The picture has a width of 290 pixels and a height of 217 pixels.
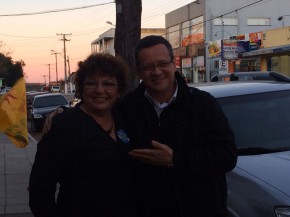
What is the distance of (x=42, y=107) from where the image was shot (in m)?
23.1

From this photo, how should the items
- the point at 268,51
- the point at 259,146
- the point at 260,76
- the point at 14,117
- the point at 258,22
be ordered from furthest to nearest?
the point at 258,22 < the point at 268,51 < the point at 260,76 < the point at 259,146 < the point at 14,117

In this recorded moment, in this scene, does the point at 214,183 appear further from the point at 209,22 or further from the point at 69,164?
the point at 209,22

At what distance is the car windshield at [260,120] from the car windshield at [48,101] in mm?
19248

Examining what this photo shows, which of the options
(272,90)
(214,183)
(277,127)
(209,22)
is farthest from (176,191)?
(209,22)

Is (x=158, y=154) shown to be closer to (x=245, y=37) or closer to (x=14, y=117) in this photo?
(x=14, y=117)

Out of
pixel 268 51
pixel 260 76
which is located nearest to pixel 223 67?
pixel 268 51

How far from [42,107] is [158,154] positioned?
2112 cm

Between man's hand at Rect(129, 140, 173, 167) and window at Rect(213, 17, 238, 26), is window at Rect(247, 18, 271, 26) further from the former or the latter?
man's hand at Rect(129, 140, 173, 167)

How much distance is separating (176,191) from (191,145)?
24 cm

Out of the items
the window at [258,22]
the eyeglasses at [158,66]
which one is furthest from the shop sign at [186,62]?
the eyeglasses at [158,66]

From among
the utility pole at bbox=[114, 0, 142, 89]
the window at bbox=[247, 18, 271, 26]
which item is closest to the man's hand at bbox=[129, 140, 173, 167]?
the utility pole at bbox=[114, 0, 142, 89]

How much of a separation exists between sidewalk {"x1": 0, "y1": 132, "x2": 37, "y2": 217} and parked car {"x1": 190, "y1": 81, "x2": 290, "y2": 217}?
135 inches

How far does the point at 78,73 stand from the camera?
2730 millimetres

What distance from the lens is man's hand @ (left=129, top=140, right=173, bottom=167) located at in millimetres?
2510
